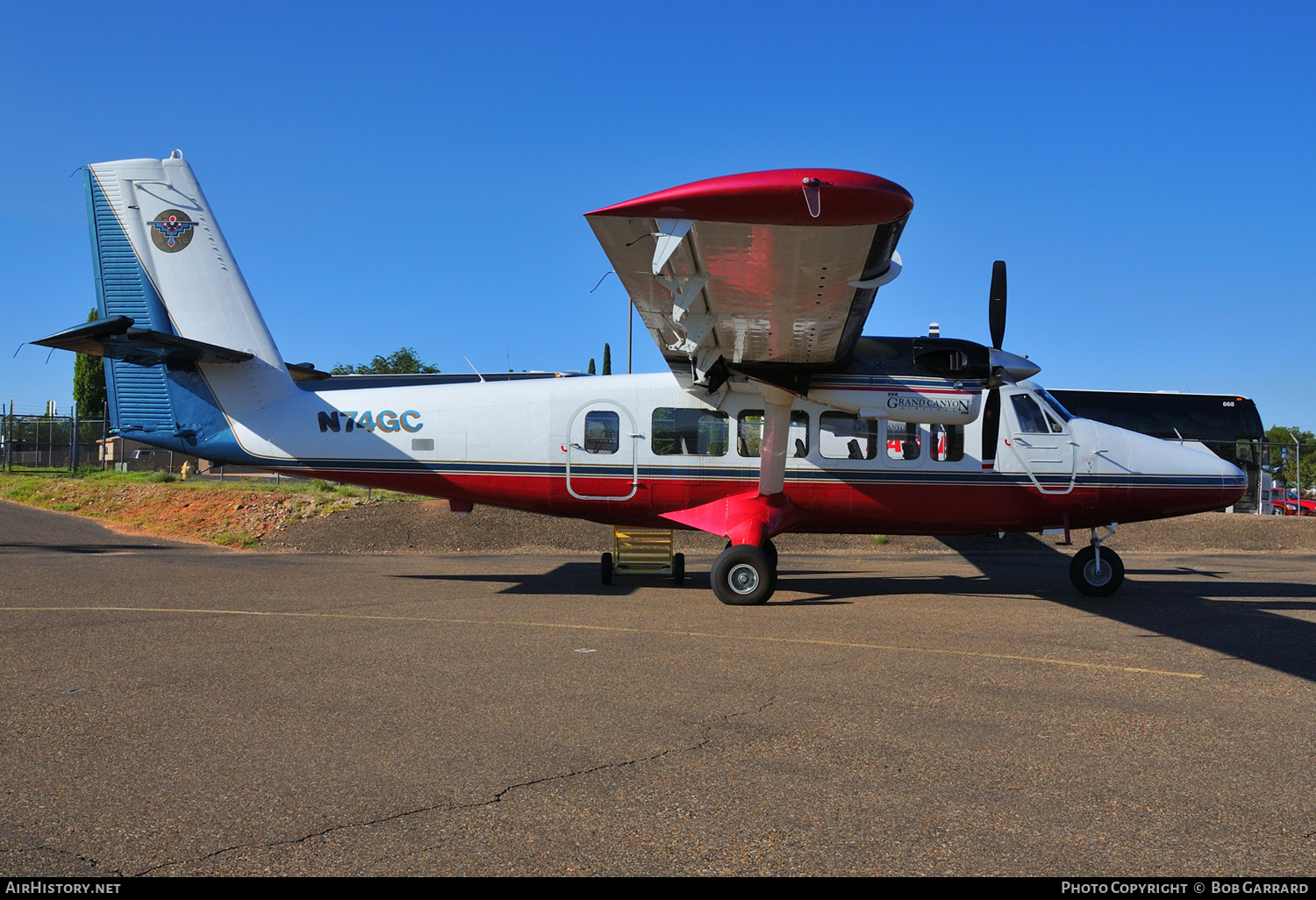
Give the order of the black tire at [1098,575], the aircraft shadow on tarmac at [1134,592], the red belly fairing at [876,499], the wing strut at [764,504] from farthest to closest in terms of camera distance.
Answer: the red belly fairing at [876,499] → the black tire at [1098,575] → the wing strut at [764,504] → the aircraft shadow on tarmac at [1134,592]

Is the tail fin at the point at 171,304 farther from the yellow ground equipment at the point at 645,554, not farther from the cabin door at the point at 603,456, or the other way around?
the yellow ground equipment at the point at 645,554

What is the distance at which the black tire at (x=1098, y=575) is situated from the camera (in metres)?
11.6

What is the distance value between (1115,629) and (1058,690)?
11.0ft

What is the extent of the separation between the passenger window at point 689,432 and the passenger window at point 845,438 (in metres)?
1.39

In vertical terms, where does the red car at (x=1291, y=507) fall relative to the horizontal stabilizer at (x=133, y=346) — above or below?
below

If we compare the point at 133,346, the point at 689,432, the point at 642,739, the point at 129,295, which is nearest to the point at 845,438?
the point at 689,432

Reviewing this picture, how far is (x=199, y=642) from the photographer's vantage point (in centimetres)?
744

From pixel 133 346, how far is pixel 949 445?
1124 centimetres

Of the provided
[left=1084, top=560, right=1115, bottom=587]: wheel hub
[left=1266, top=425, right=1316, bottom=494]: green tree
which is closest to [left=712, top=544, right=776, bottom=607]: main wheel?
[left=1084, top=560, right=1115, bottom=587]: wheel hub

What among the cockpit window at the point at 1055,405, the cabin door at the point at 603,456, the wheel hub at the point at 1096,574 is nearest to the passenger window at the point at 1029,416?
the cockpit window at the point at 1055,405

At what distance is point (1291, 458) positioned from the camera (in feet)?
164

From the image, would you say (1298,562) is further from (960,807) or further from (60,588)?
(60,588)

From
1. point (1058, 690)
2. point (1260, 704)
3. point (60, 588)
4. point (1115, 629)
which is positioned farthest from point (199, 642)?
point (1115, 629)

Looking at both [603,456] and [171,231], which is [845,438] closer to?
[603,456]
